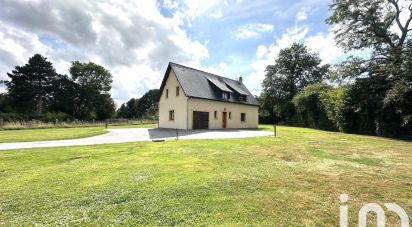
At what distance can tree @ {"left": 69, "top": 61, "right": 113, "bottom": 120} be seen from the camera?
50219mm

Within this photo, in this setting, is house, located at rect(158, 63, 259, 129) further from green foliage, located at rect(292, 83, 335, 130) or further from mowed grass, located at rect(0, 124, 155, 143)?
mowed grass, located at rect(0, 124, 155, 143)

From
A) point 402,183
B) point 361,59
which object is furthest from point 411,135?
point 402,183

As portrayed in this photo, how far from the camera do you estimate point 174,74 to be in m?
24.2

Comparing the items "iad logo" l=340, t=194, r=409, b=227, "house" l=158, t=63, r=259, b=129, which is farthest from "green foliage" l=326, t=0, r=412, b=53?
"iad logo" l=340, t=194, r=409, b=227

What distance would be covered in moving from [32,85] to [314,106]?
51.0 meters

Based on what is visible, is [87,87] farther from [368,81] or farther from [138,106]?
[368,81]

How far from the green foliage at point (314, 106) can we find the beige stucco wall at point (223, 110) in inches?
252

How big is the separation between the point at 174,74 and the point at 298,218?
21901mm

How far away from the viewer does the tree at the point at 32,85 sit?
144ft

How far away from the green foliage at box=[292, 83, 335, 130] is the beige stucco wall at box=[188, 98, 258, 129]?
6.39 meters

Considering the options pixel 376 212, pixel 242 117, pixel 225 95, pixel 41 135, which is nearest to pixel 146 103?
pixel 242 117

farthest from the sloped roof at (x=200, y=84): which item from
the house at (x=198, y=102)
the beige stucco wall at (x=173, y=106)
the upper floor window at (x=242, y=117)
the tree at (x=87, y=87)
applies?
the tree at (x=87, y=87)

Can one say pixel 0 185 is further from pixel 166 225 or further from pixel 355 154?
pixel 355 154

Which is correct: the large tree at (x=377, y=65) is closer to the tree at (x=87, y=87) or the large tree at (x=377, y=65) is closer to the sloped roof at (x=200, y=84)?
the sloped roof at (x=200, y=84)
